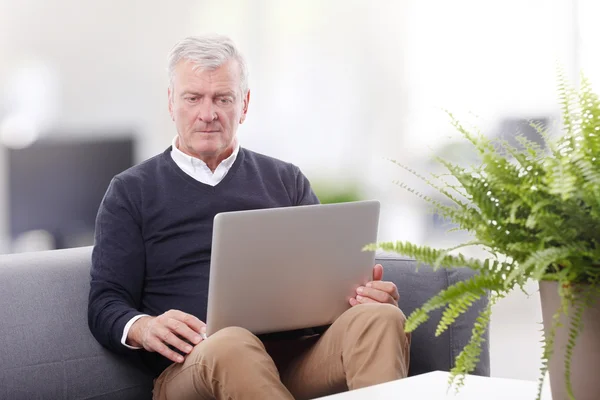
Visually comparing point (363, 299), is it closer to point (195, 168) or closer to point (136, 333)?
point (136, 333)

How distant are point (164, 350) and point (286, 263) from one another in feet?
1.08

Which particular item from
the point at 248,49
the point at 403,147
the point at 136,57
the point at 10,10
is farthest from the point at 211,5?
the point at 403,147

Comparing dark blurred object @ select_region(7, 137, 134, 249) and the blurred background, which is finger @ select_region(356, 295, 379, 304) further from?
dark blurred object @ select_region(7, 137, 134, 249)

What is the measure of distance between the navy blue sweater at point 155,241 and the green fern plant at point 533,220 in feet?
3.11

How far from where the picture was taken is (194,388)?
177cm

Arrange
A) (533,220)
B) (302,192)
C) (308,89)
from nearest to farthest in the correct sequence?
(533,220) < (302,192) < (308,89)

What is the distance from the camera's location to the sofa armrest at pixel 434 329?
211cm

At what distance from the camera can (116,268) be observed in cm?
198

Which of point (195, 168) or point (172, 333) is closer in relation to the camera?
point (172, 333)

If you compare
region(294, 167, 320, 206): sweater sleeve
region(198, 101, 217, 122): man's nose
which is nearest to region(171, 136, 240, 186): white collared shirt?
region(198, 101, 217, 122): man's nose

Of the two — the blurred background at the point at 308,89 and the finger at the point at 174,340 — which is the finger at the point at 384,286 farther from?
the blurred background at the point at 308,89

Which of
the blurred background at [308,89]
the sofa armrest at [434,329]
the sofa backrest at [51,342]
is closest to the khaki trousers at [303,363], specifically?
the sofa backrest at [51,342]

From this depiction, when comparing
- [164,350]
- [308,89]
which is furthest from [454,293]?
[308,89]

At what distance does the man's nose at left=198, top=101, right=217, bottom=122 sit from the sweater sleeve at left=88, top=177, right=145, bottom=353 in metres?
0.26
